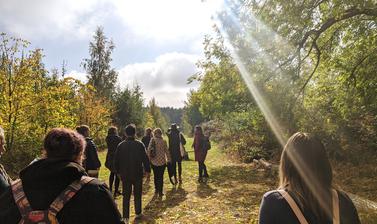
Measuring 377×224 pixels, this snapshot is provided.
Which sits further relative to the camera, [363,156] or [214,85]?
[363,156]

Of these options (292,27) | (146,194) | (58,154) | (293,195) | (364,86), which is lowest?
(146,194)

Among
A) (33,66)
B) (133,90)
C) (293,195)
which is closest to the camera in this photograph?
(293,195)

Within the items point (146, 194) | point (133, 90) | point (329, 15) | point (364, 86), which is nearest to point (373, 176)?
point (364, 86)

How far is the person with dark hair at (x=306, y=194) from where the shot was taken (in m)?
2.54

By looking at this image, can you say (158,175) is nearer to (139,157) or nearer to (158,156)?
(158,156)

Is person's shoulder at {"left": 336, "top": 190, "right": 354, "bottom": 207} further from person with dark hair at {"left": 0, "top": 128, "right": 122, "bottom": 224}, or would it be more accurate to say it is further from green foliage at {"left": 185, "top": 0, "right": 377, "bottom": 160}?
green foliage at {"left": 185, "top": 0, "right": 377, "bottom": 160}

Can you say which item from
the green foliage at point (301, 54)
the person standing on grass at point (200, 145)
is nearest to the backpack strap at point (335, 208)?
the green foliage at point (301, 54)

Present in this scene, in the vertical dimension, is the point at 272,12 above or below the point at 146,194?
above

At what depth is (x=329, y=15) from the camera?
11.9 meters

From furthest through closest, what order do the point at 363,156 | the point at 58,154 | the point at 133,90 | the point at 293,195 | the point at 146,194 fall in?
the point at 133,90 → the point at 363,156 → the point at 146,194 → the point at 58,154 → the point at 293,195

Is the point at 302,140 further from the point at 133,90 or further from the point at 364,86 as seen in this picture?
the point at 133,90

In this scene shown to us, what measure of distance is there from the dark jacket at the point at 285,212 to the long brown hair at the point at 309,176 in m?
0.07

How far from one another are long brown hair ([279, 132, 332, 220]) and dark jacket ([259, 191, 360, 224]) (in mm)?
67

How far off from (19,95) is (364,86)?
45.5ft
